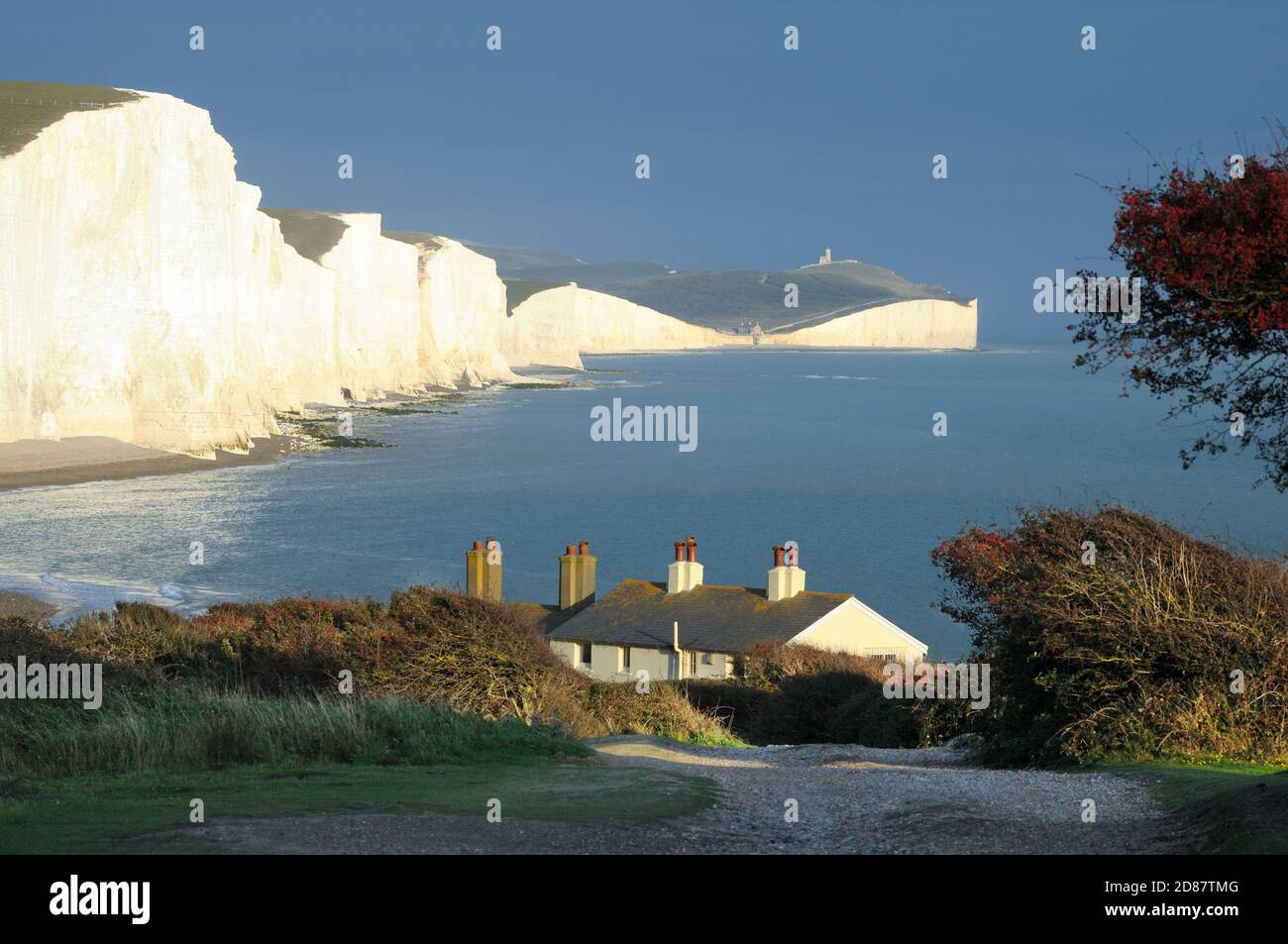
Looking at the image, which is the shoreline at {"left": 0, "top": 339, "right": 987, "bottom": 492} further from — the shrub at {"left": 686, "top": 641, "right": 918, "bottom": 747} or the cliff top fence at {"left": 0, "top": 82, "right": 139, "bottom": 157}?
the shrub at {"left": 686, "top": 641, "right": 918, "bottom": 747}

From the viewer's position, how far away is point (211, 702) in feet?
50.8

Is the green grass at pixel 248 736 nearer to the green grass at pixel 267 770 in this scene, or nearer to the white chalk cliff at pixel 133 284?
the green grass at pixel 267 770

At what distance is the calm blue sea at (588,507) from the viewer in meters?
50.9

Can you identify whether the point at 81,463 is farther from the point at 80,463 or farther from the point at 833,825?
the point at 833,825

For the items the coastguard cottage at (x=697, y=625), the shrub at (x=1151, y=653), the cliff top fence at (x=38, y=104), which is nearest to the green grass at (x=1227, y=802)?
the shrub at (x=1151, y=653)

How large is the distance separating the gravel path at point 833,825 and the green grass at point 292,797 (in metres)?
0.34

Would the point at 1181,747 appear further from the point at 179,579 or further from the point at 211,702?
the point at 179,579

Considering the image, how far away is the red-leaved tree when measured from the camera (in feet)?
29.9

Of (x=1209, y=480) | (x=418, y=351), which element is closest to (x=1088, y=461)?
(x=1209, y=480)

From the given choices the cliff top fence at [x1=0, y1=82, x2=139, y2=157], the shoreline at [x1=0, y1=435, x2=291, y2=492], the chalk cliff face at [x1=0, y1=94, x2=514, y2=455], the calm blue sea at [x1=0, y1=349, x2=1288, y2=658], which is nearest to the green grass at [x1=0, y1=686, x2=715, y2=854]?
the calm blue sea at [x1=0, y1=349, x2=1288, y2=658]

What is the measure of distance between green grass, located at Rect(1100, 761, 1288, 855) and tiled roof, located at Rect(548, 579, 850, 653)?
1746 cm

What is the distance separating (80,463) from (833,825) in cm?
6742

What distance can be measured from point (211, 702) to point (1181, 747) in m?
10.1

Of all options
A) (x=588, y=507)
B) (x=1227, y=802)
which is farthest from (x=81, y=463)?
(x=1227, y=802)
